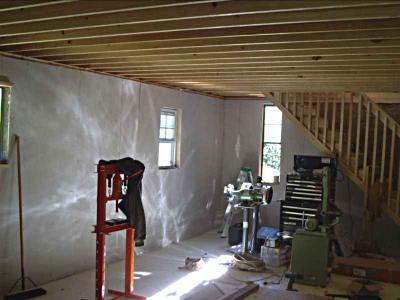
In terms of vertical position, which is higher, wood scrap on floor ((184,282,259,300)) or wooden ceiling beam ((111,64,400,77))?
wooden ceiling beam ((111,64,400,77))

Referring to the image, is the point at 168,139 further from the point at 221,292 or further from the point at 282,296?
the point at 282,296

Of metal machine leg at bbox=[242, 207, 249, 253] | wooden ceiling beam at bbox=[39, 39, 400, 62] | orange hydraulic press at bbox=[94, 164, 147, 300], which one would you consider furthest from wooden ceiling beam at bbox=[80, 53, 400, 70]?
metal machine leg at bbox=[242, 207, 249, 253]

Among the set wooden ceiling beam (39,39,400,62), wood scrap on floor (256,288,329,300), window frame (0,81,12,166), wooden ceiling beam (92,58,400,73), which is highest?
wooden ceiling beam (39,39,400,62)

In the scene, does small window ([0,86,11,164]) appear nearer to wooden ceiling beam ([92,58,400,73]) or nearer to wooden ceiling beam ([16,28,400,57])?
wooden ceiling beam ([16,28,400,57])

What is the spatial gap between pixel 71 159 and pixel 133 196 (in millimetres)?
1320

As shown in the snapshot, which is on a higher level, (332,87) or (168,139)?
(332,87)

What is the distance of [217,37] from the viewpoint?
368 cm

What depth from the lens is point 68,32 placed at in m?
3.87

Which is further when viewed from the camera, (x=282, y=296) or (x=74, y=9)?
(x=282, y=296)

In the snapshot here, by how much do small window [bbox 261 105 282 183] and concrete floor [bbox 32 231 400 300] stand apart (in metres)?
2.44

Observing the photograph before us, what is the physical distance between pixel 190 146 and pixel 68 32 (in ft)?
14.6

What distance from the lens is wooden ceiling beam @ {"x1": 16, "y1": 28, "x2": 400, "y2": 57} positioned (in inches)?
135

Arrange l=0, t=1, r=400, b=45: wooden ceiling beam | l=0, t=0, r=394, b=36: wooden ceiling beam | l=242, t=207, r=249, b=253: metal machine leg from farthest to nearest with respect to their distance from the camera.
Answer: l=242, t=207, r=249, b=253: metal machine leg < l=0, t=1, r=400, b=45: wooden ceiling beam < l=0, t=0, r=394, b=36: wooden ceiling beam

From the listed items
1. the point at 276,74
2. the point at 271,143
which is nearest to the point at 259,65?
the point at 276,74
